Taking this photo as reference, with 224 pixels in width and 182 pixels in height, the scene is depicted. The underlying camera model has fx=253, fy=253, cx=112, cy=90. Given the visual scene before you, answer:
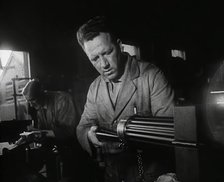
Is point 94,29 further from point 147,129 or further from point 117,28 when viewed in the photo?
point 147,129

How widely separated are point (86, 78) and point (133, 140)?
110 cm

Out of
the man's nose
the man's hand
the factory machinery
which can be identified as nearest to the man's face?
the man's nose

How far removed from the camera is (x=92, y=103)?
2.12m

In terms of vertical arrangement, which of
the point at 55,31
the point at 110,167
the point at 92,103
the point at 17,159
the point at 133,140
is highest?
the point at 55,31

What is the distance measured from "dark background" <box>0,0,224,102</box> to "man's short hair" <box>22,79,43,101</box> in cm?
7

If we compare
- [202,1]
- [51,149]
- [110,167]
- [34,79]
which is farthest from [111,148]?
[202,1]

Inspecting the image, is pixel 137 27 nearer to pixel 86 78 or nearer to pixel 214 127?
pixel 86 78

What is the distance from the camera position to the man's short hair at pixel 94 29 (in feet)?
6.60

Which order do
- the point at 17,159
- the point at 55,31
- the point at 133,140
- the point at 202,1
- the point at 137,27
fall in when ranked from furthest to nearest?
1. the point at 202,1
2. the point at 137,27
3. the point at 55,31
4. the point at 17,159
5. the point at 133,140

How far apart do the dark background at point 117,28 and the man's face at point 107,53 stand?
200 millimetres

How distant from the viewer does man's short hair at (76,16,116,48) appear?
201cm

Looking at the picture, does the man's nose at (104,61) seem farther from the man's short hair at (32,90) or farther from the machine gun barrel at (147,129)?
→ the machine gun barrel at (147,129)

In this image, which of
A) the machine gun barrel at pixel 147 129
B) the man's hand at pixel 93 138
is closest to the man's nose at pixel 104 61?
the man's hand at pixel 93 138

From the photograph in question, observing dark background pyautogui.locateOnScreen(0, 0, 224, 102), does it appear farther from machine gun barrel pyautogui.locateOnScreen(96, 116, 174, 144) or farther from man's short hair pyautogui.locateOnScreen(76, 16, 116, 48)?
machine gun barrel pyautogui.locateOnScreen(96, 116, 174, 144)
